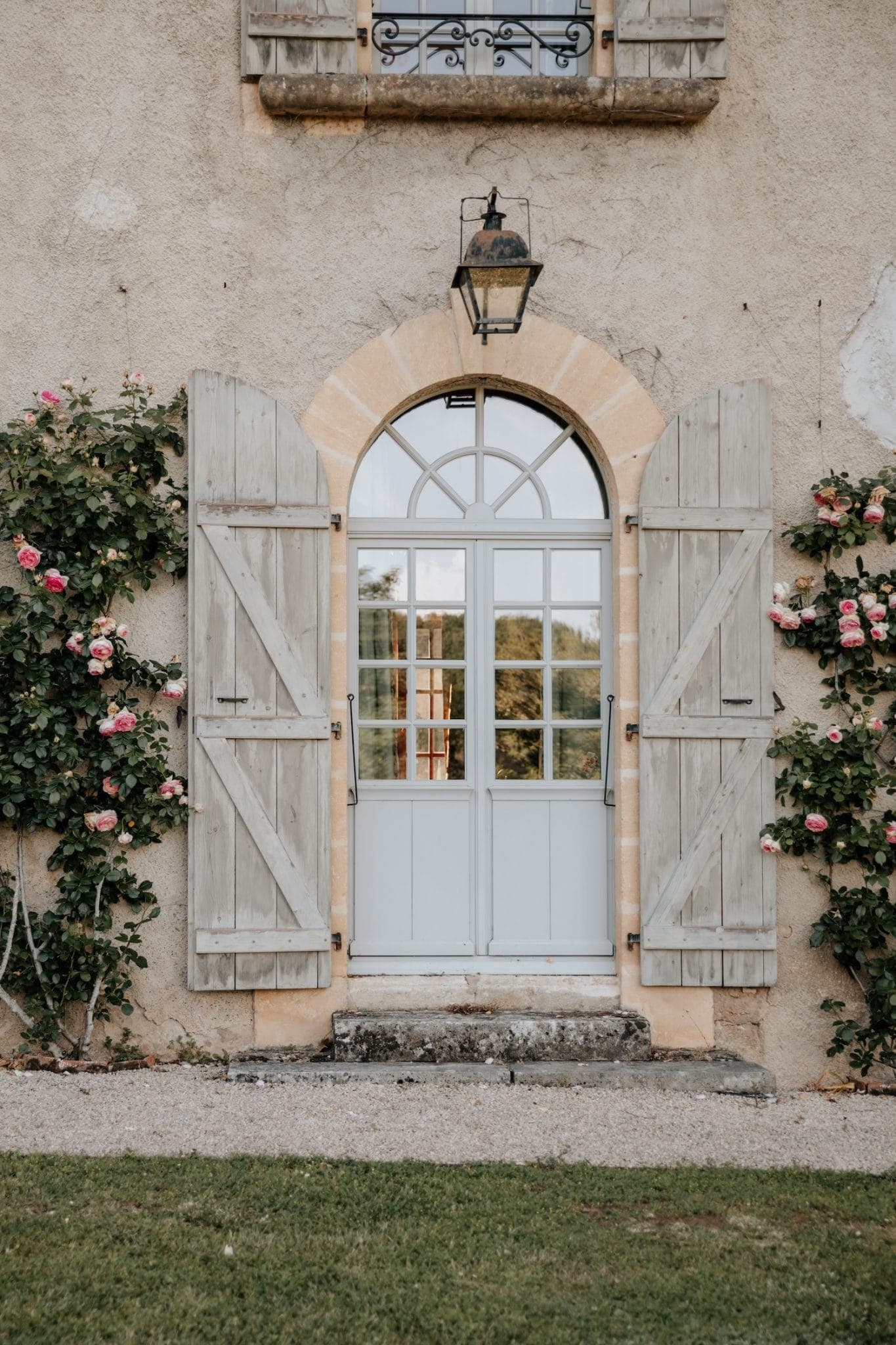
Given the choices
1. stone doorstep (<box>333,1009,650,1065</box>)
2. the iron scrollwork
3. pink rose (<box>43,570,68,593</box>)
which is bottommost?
stone doorstep (<box>333,1009,650,1065</box>)

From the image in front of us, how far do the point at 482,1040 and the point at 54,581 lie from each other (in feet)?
8.29

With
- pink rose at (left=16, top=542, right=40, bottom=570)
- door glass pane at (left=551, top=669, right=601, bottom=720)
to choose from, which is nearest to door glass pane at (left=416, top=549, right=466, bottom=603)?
door glass pane at (left=551, top=669, right=601, bottom=720)

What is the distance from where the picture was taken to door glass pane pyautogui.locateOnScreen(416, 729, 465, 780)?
16.3ft

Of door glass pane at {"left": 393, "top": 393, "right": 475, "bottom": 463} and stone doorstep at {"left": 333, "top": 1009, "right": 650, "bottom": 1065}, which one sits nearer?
stone doorstep at {"left": 333, "top": 1009, "right": 650, "bottom": 1065}

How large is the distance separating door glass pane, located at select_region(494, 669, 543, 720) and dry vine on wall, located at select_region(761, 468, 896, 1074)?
103 cm

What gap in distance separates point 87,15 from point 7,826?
3432 mm

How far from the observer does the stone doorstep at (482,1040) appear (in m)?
4.51

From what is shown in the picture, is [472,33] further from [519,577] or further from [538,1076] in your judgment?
[538,1076]

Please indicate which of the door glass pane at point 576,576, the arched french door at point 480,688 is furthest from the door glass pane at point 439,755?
the door glass pane at point 576,576

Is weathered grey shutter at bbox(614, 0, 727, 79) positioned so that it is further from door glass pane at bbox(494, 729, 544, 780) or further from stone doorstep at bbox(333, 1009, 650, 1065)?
stone doorstep at bbox(333, 1009, 650, 1065)

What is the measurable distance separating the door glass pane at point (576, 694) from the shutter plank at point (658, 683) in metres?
0.31

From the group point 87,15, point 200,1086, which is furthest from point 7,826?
point 87,15

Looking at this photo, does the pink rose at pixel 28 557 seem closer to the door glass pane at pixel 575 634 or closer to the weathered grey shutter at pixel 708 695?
the door glass pane at pixel 575 634

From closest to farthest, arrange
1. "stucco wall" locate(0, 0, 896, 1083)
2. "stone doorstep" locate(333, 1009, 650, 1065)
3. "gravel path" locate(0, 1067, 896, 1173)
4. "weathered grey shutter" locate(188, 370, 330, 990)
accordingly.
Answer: "gravel path" locate(0, 1067, 896, 1173) → "stone doorstep" locate(333, 1009, 650, 1065) → "weathered grey shutter" locate(188, 370, 330, 990) → "stucco wall" locate(0, 0, 896, 1083)
